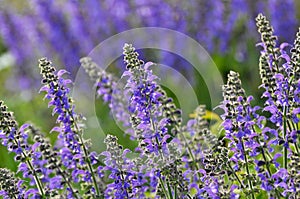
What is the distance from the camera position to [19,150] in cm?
403

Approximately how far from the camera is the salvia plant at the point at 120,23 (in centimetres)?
911

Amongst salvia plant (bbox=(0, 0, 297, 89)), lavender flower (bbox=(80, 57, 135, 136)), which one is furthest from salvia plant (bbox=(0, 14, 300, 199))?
salvia plant (bbox=(0, 0, 297, 89))

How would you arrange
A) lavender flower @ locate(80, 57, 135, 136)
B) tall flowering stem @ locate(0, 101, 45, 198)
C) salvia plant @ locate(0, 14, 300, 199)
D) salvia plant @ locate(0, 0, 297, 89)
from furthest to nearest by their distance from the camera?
salvia plant @ locate(0, 0, 297, 89) < lavender flower @ locate(80, 57, 135, 136) < tall flowering stem @ locate(0, 101, 45, 198) < salvia plant @ locate(0, 14, 300, 199)

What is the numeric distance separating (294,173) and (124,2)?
20.8 ft

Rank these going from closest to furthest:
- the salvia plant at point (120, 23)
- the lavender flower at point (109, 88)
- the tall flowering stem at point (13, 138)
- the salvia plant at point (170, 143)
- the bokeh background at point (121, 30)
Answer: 1. the salvia plant at point (170, 143)
2. the tall flowering stem at point (13, 138)
3. the lavender flower at point (109, 88)
4. the bokeh background at point (121, 30)
5. the salvia plant at point (120, 23)

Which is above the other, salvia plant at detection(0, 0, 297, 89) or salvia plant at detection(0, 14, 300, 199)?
salvia plant at detection(0, 0, 297, 89)

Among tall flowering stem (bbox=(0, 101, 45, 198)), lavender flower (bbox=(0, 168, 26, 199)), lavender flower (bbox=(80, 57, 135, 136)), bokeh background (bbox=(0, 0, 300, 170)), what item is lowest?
lavender flower (bbox=(0, 168, 26, 199))

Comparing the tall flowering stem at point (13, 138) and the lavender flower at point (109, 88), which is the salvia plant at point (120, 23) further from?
the tall flowering stem at point (13, 138)

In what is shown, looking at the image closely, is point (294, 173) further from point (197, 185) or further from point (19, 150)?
point (19, 150)

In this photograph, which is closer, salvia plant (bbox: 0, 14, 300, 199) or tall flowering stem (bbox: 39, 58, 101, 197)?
salvia plant (bbox: 0, 14, 300, 199)

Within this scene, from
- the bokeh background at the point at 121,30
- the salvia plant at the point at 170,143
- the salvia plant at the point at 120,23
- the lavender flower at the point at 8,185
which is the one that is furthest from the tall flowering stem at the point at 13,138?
the salvia plant at the point at 120,23

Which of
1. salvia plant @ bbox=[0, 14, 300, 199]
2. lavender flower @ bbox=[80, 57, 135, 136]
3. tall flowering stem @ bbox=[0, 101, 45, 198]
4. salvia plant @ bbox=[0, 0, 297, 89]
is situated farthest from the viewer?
salvia plant @ bbox=[0, 0, 297, 89]

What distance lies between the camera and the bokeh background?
28.5 ft

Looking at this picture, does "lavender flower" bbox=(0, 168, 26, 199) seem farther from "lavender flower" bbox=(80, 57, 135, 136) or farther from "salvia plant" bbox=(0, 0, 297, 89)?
"salvia plant" bbox=(0, 0, 297, 89)
